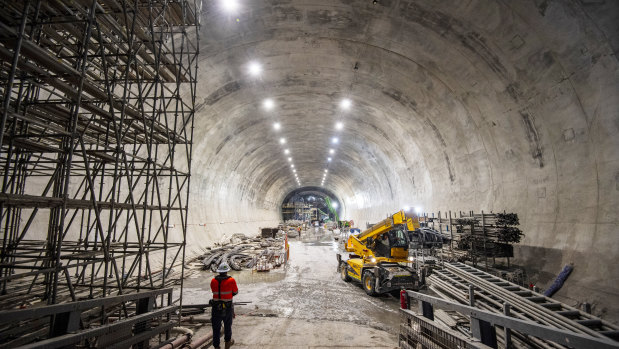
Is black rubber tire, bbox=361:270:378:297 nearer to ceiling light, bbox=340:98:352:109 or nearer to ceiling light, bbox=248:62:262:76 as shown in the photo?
ceiling light, bbox=248:62:262:76

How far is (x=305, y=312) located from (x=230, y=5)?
365 inches

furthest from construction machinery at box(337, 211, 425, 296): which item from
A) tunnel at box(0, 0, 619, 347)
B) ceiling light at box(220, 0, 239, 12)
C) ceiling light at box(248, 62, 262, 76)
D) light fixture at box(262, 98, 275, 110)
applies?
light fixture at box(262, 98, 275, 110)

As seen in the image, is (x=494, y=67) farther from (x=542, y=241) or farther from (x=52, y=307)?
(x=52, y=307)

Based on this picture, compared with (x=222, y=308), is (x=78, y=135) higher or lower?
higher

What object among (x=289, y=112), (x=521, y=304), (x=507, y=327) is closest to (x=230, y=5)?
(x=289, y=112)

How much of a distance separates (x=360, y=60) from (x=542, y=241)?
9.14 meters

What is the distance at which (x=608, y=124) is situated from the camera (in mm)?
7238

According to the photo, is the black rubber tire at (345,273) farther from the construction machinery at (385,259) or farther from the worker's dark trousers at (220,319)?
the worker's dark trousers at (220,319)

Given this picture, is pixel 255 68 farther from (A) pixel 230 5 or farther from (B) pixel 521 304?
(B) pixel 521 304

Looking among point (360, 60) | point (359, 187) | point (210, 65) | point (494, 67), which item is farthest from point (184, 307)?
point (359, 187)

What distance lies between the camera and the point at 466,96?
11.0 metres

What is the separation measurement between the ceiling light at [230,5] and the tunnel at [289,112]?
0.09 meters

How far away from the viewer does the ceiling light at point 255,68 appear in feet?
38.8

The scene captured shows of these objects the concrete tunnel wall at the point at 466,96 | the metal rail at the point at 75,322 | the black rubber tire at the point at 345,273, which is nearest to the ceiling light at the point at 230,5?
the concrete tunnel wall at the point at 466,96
